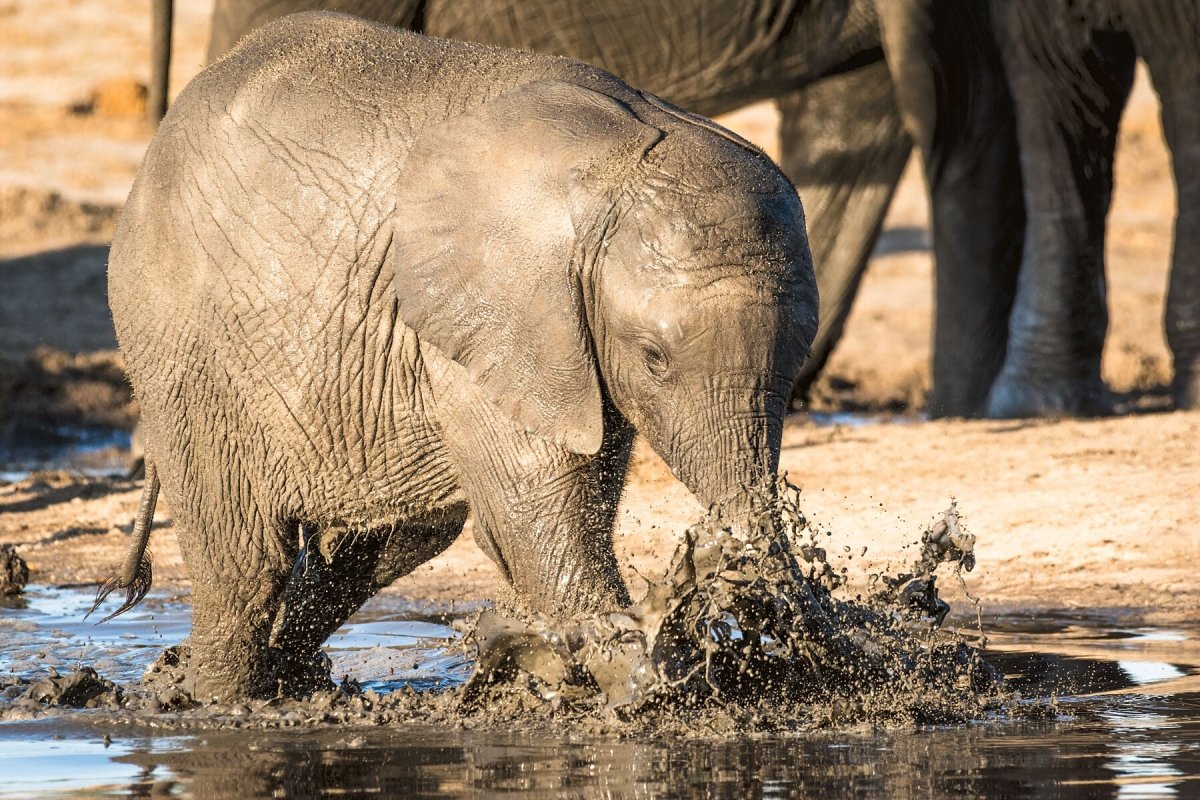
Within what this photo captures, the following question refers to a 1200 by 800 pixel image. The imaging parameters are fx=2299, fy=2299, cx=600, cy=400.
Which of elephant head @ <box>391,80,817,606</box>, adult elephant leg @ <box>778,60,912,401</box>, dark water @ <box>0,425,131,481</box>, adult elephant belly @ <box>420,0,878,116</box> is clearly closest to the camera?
elephant head @ <box>391,80,817,606</box>

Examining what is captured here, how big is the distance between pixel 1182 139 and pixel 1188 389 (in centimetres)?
97

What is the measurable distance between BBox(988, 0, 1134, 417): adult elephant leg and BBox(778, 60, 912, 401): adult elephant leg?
0.89 meters

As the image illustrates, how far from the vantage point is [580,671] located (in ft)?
15.0

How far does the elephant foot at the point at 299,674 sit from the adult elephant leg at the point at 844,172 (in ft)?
16.0

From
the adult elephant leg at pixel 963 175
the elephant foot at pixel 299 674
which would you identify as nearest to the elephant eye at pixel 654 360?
the elephant foot at pixel 299 674

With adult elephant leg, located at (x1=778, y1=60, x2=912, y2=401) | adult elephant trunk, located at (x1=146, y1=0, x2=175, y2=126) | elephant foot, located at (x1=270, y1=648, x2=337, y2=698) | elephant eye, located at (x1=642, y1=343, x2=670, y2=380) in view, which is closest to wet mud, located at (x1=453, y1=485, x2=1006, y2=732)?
elephant eye, located at (x1=642, y1=343, x2=670, y2=380)

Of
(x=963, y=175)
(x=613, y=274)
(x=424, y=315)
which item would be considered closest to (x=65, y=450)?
(x=963, y=175)

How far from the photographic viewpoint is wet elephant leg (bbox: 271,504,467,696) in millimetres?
5176

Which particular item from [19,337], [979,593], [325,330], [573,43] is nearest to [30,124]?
[19,337]

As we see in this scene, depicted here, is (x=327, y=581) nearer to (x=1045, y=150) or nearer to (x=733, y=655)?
(x=733, y=655)

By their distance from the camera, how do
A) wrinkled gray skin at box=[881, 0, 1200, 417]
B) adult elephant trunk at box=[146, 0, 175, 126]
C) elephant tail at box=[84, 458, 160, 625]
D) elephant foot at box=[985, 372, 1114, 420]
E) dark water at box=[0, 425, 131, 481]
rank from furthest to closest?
dark water at box=[0, 425, 131, 481] → elephant foot at box=[985, 372, 1114, 420] → wrinkled gray skin at box=[881, 0, 1200, 417] → adult elephant trunk at box=[146, 0, 175, 126] → elephant tail at box=[84, 458, 160, 625]

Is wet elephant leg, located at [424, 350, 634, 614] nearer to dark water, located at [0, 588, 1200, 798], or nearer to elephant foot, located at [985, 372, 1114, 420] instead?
dark water, located at [0, 588, 1200, 798]

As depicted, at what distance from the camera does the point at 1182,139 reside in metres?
8.89

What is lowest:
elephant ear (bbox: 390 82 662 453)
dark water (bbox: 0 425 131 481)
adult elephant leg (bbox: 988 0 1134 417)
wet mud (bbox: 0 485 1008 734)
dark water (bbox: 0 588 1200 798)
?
dark water (bbox: 0 588 1200 798)
